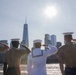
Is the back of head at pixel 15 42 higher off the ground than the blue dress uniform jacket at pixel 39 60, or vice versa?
the back of head at pixel 15 42

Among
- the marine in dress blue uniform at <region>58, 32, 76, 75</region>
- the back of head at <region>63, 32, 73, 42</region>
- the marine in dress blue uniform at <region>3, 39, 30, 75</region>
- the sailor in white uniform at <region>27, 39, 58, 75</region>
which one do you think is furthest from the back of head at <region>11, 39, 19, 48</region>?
the back of head at <region>63, 32, 73, 42</region>

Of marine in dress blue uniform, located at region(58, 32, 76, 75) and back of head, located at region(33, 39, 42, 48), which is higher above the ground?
back of head, located at region(33, 39, 42, 48)

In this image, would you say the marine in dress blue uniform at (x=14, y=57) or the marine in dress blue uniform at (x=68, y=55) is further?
the marine in dress blue uniform at (x=14, y=57)

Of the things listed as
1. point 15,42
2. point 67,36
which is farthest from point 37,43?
point 67,36

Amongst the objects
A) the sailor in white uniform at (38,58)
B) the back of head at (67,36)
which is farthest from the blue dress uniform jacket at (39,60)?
the back of head at (67,36)

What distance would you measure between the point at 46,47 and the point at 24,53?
25.0 inches

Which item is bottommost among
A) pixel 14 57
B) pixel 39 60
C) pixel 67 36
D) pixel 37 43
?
pixel 39 60

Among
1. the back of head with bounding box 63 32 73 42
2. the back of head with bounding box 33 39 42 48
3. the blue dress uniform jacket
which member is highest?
the back of head with bounding box 63 32 73 42

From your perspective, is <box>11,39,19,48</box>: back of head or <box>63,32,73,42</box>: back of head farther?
<box>11,39,19,48</box>: back of head

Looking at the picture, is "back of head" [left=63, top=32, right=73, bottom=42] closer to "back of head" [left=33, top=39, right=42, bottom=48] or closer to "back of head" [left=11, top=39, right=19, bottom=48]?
"back of head" [left=33, top=39, right=42, bottom=48]

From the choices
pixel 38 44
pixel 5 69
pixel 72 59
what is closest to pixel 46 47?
pixel 38 44

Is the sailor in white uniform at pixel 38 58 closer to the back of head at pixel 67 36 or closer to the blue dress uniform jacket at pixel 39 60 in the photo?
the blue dress uniform jacket at pixel 39 60

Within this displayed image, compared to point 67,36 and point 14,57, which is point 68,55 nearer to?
point 67,36

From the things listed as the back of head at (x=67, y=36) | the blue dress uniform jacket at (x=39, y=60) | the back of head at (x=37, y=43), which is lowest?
the blue dress uniform jacket at (x=39, y=60)
